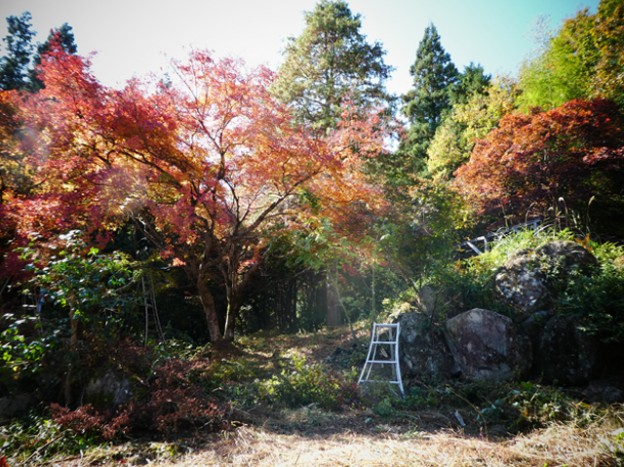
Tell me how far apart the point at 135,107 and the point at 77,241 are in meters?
2.24

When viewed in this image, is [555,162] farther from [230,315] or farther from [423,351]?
[230,315]

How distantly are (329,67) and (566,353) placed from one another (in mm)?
8795

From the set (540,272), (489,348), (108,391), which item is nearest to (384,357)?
(489,348)

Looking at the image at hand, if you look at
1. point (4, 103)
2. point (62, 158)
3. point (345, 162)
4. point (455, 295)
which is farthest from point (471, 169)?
point (4, 103)

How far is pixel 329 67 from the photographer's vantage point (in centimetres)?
901

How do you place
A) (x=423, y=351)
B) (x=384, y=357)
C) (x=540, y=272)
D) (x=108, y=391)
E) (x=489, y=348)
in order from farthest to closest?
(x=384, y=357) → (x=540, y=272) → (x=423, y=351) → (x=489, y=348) → (x=108, y=391)

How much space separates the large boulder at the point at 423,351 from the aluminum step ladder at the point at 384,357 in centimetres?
15

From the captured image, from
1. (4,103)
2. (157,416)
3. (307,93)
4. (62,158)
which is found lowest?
(157,416)

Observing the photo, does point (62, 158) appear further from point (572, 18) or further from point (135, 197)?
point (572, 18)

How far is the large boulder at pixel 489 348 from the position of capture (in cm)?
356

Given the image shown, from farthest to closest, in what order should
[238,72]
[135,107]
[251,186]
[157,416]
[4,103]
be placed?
[251,186] → [4,103] → [238,72] → [135,107] → [157,416]

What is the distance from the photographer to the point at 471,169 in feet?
23.8

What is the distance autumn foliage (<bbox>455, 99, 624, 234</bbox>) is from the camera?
6.48 meters

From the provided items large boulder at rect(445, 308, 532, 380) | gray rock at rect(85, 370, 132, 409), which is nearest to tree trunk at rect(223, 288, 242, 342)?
gray rock at rect(85, 370, 132, 409)
